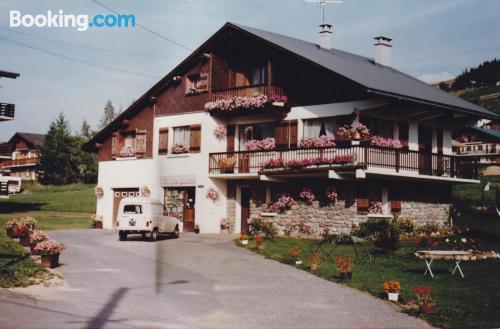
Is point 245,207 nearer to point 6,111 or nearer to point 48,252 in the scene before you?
point 48,252

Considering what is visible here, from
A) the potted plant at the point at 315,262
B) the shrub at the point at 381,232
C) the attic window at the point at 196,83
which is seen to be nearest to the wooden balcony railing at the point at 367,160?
the shrub at the point at 381,232

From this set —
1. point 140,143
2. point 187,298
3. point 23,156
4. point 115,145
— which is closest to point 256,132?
point 140,143

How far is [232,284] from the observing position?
18.3 meters

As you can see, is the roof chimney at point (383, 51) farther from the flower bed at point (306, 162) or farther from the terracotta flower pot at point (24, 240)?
the terracotta flower pot at point (24, 240)

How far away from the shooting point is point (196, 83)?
37438 millimetres

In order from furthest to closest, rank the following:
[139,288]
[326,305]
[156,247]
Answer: [156,247]
[139,288]
[326,305]

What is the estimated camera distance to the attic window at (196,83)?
36625 millimetres

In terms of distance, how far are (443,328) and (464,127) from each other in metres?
27.4

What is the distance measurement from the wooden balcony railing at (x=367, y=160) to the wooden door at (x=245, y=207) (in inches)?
67.6

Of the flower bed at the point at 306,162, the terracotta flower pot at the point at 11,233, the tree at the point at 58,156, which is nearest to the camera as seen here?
the terracotta flower pot at the point at 11,233

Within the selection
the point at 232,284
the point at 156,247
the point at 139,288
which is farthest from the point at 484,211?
the point at 139,288

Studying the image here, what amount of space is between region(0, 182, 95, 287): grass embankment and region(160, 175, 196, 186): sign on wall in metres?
6.32

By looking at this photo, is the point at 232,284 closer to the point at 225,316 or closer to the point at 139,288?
the point at 139,288

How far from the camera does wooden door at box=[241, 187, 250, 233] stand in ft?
115
